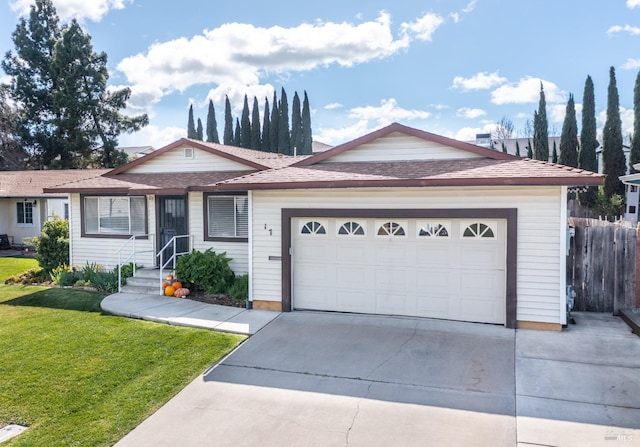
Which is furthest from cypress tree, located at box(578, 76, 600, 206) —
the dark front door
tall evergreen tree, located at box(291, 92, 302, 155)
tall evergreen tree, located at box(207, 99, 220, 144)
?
tall evergreen tree, located at box(207, 99, 220, 144)

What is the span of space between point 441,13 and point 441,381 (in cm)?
1066

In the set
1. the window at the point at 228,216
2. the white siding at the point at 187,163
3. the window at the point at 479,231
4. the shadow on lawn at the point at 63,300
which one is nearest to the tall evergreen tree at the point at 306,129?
the white siding at the point at 187,163

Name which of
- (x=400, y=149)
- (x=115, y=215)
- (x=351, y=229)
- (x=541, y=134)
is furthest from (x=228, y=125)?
(x=351, y=229)

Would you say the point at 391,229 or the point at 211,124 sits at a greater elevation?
the point at 211,124

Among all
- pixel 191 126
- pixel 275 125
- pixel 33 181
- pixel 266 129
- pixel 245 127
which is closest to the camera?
pixel 33 181

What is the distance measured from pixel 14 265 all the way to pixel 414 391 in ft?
52.4

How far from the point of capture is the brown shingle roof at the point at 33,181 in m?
20.5

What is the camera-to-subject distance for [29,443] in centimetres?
480

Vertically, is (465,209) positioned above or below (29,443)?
above

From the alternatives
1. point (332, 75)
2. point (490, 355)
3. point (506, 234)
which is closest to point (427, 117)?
point (332, 75)

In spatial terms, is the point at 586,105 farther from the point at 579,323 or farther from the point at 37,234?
the point at 37,234

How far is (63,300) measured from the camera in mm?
10969

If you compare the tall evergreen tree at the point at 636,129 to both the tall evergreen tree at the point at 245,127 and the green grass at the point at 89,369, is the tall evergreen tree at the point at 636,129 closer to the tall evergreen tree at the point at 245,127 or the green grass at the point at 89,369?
the green grass at the point at 89,369

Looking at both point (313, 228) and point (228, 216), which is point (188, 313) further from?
point (228, 216)
